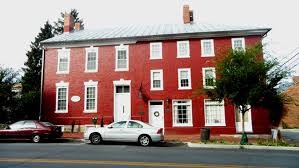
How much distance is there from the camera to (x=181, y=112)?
22.9 m

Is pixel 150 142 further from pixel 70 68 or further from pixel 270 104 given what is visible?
pixel 70 68

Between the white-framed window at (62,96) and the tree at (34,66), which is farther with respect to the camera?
the tree at (34,66)

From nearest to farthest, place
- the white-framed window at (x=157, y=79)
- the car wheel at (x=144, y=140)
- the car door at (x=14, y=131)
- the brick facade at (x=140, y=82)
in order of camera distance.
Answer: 1. the car wheel at (x=144, y=140)
2. the car door at (x=14, y=131)
3. the brick facade at (x=140, y=82)
4. the white-framed window at (x=157, y=79)

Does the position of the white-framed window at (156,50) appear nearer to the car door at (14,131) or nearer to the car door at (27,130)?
the car door at (27,130)

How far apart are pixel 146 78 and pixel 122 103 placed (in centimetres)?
292

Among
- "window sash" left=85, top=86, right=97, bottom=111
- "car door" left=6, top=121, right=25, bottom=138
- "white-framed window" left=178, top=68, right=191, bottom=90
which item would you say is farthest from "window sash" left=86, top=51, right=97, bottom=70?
"car door" left=6, top=121, right=25, bottom=138

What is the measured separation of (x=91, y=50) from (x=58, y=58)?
3.16 m

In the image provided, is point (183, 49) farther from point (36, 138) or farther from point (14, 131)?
point (14, 131)

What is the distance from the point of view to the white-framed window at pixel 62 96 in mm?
24516

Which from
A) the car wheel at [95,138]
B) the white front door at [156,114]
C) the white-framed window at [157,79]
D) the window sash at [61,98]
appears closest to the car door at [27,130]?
the car wheel at [95,138]

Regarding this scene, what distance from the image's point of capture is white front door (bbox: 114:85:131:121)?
23531mm

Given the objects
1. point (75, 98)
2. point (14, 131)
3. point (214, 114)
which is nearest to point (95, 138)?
point (14, 131)

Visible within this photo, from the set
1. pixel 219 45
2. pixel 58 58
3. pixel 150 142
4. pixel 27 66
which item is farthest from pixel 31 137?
pixel 27 66

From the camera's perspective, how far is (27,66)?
136 ft
